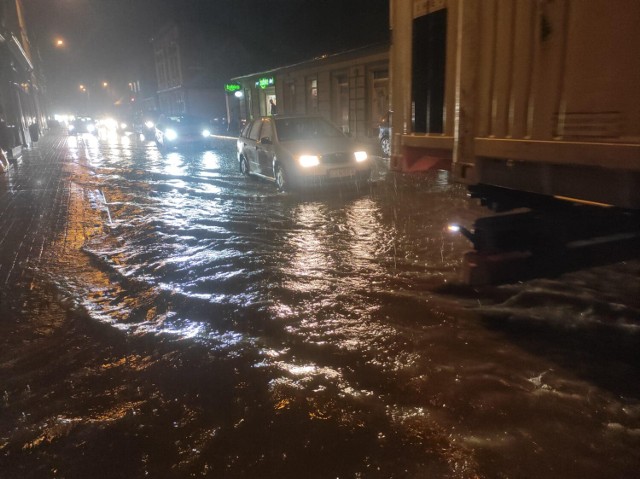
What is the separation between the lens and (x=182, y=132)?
22969 millimetres

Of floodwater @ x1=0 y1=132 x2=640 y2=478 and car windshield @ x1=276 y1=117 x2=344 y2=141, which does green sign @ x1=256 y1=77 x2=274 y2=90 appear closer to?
car windshield @ x1=276 y1=117 x2=344 y2=141

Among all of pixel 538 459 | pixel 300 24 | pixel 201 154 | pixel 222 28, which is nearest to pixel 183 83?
pixel 222 28

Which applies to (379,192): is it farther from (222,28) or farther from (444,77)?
(222,28)

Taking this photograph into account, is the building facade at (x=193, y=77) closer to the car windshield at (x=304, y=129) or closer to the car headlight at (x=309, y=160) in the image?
the car windshield at (x=304, y=129)

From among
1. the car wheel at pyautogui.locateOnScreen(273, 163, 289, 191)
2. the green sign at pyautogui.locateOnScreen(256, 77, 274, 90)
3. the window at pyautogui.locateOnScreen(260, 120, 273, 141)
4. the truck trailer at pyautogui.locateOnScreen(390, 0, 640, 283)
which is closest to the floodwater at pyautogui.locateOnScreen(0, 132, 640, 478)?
the truck trailer at pyautogui.locateOnScreen(390, 0, 640, 283)

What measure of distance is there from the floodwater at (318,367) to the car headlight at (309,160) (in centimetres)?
348

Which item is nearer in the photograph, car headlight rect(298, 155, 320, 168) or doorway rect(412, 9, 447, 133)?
doorway rect(412, 9, 447, 133)

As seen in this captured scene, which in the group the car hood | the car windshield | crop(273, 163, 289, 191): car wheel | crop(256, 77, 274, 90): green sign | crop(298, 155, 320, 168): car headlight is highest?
crop(256, 77, 274, 90): green sign

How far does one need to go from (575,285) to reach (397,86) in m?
2.89

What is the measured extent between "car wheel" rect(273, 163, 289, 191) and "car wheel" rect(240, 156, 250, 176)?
99.2 inches

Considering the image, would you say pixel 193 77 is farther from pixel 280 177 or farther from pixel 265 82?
pixel 280 177

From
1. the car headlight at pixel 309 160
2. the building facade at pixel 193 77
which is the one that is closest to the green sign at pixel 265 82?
the building facade at pixel 193 77

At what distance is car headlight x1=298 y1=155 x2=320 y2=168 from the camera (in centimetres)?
1002

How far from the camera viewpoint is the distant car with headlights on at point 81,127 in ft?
161
